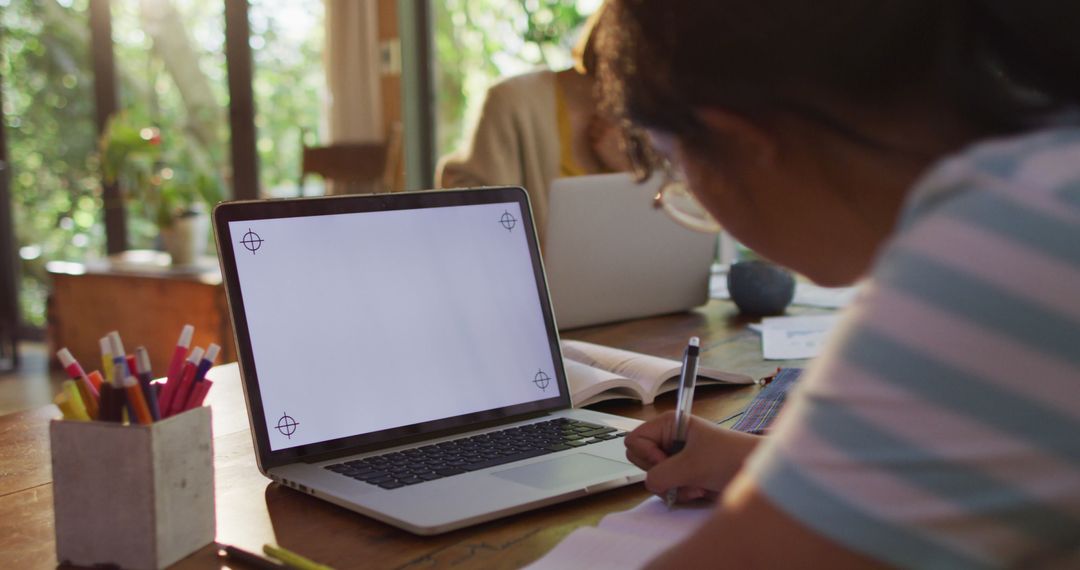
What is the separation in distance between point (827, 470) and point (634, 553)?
0.31 meters

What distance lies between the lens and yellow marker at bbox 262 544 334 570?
2.12 feet

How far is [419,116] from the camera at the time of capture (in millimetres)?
4340

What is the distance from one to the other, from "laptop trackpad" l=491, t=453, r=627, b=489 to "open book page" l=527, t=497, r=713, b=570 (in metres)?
0.06

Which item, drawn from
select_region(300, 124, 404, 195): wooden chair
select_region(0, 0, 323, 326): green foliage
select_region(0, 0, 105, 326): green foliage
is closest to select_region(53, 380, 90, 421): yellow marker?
select_region(300, 124, 404, 195): wooden chair

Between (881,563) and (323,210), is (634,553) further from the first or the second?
(323,210)

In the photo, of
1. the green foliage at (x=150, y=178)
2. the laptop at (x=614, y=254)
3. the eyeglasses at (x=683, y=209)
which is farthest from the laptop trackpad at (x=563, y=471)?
the green foliage at (x=150, y=178)

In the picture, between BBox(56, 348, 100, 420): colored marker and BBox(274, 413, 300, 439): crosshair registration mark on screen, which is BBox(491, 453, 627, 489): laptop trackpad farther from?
BBox(56, 348, 100, 420): colored marker

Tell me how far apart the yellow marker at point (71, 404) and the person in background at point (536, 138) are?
1488 mm

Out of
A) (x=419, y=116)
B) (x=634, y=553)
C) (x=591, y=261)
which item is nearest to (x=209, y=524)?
(x=634, y=553)

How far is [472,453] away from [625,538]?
21 centimetres

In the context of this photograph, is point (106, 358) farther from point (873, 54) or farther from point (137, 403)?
point (873, 54)

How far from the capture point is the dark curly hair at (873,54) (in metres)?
0.47

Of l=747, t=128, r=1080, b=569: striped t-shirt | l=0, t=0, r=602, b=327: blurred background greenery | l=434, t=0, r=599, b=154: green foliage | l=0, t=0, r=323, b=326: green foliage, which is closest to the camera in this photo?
l=747, t=128, r=1080, b=569: striped t-shirt

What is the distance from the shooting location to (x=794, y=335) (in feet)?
4.85
